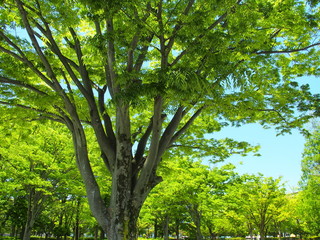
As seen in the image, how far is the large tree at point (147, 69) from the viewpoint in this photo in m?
4.14

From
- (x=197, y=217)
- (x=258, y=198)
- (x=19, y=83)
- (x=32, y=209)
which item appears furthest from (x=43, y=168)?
(x=258, y=198)

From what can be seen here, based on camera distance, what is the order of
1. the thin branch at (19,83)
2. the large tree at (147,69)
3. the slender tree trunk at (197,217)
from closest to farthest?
the large tree at (147,69)
the thin branch at (19,83)
the slender tree trunk at (197,217)

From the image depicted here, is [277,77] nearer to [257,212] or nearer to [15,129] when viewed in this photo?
[15,129]

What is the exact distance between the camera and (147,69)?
5727mm

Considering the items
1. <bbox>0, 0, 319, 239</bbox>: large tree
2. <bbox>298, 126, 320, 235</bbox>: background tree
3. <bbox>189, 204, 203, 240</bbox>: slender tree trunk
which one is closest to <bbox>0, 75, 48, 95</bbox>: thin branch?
<bbox>0, 0, 319, 239</bbox>: large tree

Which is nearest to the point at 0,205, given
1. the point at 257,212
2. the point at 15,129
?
the point at 15,129

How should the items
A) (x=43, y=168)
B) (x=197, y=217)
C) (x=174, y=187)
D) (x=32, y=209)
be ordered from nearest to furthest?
(x=43, y=168)
(x=32, y=209)
(x=174, y=187)
(x=197, y=217)

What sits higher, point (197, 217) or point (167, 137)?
point (167, 137)

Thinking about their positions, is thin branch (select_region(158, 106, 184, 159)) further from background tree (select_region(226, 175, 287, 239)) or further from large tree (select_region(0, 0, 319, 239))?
background tree (select_region(226, 175, 287, 239))

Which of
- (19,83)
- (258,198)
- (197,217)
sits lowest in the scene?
(197,217)

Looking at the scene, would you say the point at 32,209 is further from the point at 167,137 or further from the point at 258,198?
the point at 258,198

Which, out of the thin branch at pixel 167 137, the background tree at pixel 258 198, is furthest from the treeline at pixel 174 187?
the thin branch at pixel 167 137

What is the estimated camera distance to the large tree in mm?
4145

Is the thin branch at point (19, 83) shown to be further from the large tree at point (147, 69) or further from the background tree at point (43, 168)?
the background tree at point (43, 168)
